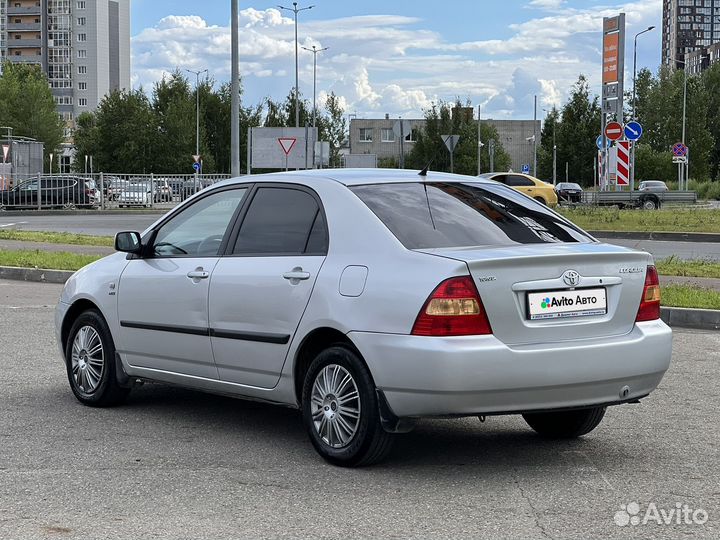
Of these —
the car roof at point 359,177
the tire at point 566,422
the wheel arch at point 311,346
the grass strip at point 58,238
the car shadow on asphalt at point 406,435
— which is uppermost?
the car roof at point 359,177

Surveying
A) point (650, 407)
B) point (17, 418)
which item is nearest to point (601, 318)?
point (650, 407)

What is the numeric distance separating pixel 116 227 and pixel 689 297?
23.0 meters

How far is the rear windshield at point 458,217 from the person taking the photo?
5.91 metres

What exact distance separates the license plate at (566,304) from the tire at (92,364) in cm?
303

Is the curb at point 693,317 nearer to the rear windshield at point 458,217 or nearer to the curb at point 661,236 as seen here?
the rear windshield at point 458,217

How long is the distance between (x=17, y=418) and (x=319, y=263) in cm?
234

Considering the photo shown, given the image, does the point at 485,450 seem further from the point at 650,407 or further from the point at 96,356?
the point at 96,356

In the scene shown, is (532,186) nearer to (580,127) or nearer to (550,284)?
(580,127)

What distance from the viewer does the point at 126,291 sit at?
7.21 meters

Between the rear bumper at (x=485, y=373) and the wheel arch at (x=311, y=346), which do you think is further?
the wheel arch at (x=311, y=346)

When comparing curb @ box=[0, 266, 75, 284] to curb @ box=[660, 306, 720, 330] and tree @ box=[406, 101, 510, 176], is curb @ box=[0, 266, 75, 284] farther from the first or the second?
tree @ box=[406, 101, 510, 176]

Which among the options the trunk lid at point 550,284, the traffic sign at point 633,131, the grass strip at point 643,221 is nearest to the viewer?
the trunk lid at point 550,284

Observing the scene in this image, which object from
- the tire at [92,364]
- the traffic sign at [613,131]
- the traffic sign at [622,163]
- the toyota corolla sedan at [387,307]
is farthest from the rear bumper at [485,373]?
the traffic sign at [622,163]

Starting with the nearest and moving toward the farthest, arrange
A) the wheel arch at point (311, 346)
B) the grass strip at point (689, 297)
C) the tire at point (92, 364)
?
1. the wheel arch at point (311, 346)
2. the tire at point (92, 364)
3. the grass strip at point (689, 297)
